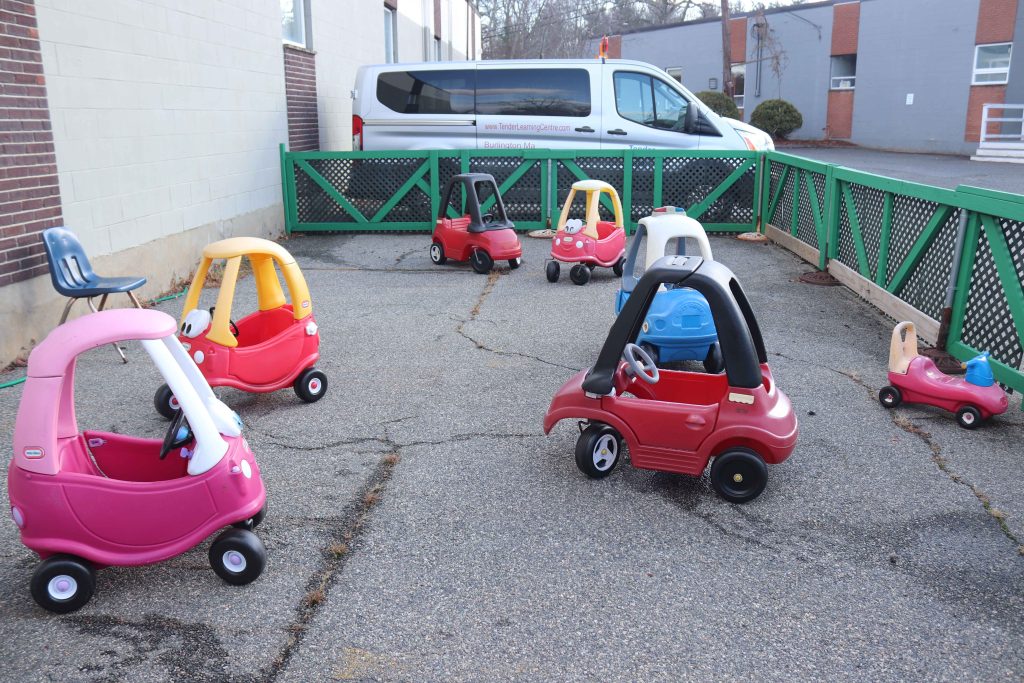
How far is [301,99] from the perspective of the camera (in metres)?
12.9

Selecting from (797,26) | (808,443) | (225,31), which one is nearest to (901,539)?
(808,443)

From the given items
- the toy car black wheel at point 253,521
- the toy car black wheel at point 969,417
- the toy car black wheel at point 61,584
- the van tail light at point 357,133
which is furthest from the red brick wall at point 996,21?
the toy car black wheel at point 61,584

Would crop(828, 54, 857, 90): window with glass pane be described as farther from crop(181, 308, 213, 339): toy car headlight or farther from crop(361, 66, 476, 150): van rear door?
crop(181, 308, 213, 339): toy car headlight

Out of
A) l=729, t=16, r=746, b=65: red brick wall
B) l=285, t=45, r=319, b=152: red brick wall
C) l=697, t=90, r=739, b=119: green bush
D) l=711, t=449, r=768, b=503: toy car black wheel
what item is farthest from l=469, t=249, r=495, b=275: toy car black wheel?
l=729, t=16, r=746, b=65: red brick wall

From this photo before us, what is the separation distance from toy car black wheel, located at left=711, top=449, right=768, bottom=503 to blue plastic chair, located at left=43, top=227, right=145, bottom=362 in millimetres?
4503

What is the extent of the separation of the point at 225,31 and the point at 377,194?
3199 mm

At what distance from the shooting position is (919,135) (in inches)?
1259

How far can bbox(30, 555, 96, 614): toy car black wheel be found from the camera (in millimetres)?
3066

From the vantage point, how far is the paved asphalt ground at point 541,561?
9.36 feet

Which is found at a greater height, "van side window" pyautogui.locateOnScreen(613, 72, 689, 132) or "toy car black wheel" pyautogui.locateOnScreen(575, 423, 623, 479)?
"van side window" pyautogui.locateOnScreen(613, 72, 689, 132)

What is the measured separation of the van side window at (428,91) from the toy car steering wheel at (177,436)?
33.1 ft

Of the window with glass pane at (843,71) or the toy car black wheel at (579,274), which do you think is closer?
the toy car black wheel at (579,274)

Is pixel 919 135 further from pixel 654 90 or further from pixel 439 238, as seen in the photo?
pixel 439 238

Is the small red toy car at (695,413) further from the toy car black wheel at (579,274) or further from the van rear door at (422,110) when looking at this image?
the van rear door at (422,110)
